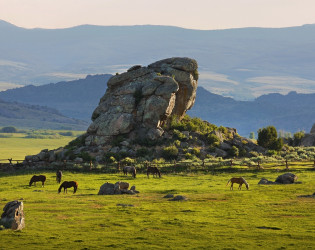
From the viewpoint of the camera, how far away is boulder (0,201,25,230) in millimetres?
33750

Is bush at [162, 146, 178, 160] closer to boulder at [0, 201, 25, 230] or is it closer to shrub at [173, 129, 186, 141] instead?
shrub at [173, 129, 186, 141]

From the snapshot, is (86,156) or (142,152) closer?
(86,156)

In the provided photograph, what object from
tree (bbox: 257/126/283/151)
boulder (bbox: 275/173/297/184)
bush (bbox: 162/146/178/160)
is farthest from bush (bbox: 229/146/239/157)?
boulder (bbox: 275/173/297/184)

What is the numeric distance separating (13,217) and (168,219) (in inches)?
401

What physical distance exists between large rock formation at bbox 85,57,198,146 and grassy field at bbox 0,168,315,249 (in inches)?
1521

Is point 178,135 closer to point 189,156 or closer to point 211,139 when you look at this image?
point 211,139

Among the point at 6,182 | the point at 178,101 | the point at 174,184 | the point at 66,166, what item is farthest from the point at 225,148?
the point at 6,182

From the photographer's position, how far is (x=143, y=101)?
100062mm

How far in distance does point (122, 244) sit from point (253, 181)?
3737 centimetres

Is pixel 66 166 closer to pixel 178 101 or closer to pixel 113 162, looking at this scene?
pixel 113 162

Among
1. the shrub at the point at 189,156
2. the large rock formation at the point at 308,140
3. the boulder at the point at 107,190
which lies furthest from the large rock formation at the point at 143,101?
the boulder at the point at 107,190

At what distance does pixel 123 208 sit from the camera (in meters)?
41.9

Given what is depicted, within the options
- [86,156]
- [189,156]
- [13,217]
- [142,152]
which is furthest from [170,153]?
[13,217]

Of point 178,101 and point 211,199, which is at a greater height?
point 178,101
